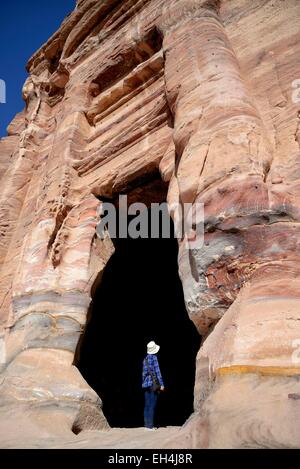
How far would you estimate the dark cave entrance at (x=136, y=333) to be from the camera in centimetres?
734

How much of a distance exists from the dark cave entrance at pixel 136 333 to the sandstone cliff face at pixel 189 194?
1.88m

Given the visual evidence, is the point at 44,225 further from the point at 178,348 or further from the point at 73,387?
the point at 178,348

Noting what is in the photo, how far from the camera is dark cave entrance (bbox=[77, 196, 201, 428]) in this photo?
Result: 7336 millimetres

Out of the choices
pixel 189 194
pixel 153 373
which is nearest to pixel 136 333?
pixel 153 373

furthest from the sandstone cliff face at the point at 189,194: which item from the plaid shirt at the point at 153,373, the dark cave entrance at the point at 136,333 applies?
the dark cave entrance at the point at 136,333

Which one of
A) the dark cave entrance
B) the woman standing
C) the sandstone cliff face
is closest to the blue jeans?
the woman standing

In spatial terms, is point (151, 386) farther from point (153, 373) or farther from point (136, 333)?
point (136, 333)

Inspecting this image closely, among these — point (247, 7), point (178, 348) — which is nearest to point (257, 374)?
point (247, 7)

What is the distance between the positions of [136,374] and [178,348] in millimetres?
1406

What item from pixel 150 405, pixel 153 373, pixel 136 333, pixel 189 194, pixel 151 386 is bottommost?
pixel 150 405

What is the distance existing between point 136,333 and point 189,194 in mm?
5969

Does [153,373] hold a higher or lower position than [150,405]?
higher

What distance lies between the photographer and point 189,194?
10.6 feet

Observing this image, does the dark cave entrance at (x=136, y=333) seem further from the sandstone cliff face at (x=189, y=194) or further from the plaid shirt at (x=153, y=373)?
the plaid shirt at (x=153, y=373)
